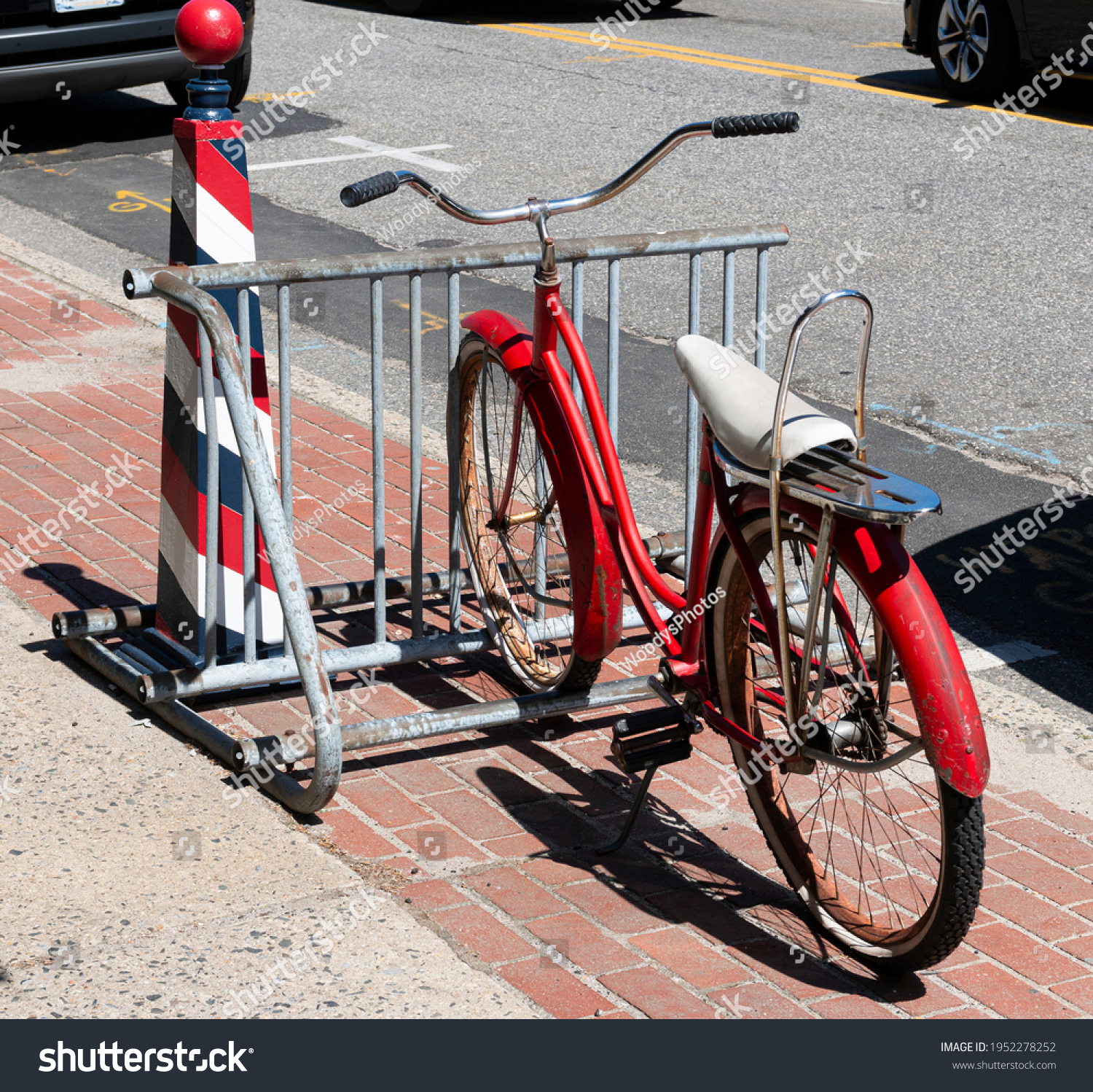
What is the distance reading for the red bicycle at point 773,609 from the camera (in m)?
3.08

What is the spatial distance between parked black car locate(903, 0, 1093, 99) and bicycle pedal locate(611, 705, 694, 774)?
32.7 ft

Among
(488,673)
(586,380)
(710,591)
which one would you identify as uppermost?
(586,380)

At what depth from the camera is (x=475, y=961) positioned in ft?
10.8

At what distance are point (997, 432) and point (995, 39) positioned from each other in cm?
717

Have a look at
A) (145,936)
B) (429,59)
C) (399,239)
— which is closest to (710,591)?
(145,936)

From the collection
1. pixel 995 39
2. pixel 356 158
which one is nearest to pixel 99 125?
pixel 356 158

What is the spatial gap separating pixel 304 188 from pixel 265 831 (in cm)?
767

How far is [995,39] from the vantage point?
41.8 ft

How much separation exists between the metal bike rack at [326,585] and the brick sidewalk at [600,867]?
15 centimetres

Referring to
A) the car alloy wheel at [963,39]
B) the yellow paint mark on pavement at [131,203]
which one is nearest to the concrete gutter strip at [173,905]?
the yellow paint mark on pavement at [131,203]

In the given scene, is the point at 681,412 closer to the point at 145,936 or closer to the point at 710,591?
the point at 710,591

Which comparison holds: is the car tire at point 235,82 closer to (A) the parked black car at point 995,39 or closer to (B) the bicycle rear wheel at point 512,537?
(A) the parked black car at point 995,39

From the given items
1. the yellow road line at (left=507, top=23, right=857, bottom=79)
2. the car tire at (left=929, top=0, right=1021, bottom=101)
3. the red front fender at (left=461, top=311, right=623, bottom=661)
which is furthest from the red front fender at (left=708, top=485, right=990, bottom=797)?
the yellow road line at (left=507, top=23, right=857, bottom=79)

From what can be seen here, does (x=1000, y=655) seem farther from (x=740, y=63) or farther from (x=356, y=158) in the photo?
(x=740, y=63)
